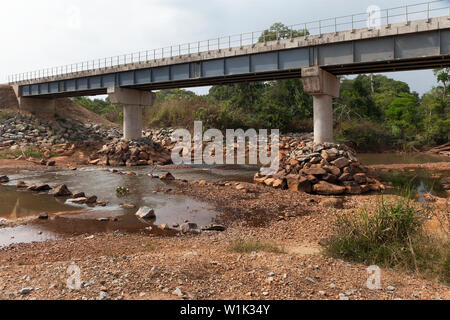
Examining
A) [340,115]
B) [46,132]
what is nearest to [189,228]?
[340,115]

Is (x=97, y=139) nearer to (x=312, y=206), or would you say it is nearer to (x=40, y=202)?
(x=40, y=202)

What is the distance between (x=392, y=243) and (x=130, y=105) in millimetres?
30998

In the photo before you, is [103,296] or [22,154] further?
[22,154]

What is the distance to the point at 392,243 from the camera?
6.35 meters

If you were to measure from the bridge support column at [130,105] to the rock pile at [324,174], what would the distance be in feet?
60.0

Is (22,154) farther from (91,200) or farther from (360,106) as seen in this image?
(360,106)

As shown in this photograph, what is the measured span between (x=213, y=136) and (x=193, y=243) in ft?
103

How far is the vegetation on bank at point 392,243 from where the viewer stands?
19.4 ft

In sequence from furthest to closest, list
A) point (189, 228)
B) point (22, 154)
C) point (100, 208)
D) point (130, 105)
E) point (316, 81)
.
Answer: point (130, 105) → point (22, 154) → point (316, 81) → point (100, 208) → point (189, 228)

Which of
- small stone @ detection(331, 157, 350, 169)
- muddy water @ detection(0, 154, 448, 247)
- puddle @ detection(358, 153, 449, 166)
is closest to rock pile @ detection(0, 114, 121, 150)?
muddy water @ detection(0, 154, 448, 247)

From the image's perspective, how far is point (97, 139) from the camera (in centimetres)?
4088

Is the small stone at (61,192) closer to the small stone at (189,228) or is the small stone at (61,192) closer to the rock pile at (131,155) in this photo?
the small stone at (189,228)

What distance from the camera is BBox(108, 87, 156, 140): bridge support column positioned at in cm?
3237
